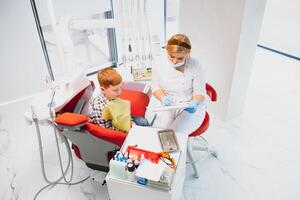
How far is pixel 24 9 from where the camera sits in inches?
90.4

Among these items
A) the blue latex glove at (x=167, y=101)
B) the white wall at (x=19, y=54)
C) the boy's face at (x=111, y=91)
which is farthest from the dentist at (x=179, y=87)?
the white wall at (x=19, y=54)

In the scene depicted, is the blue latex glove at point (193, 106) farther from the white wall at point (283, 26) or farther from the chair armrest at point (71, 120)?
the white wall at point (283, 26)

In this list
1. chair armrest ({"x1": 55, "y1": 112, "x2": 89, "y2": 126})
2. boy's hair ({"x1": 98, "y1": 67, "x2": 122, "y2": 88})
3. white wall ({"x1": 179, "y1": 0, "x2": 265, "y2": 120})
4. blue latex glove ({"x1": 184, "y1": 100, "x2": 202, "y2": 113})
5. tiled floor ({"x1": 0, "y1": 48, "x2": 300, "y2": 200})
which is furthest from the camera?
white wall ({"x1": 179, "y1": 0, "x2": 265, "y2": 120})

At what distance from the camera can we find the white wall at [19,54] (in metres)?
2.28

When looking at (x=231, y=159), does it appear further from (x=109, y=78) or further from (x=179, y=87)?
(x=109, y=78)

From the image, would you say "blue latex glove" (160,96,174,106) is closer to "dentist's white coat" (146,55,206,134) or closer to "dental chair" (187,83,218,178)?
"dentist's white coat" (146,55,206,134)

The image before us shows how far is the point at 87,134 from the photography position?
4.62ft

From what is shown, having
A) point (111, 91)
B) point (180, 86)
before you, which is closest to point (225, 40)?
point (180, 86)

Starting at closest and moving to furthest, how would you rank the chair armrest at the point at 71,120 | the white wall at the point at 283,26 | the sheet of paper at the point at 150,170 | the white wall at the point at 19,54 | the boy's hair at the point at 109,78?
the sheet of paper at the point at 150,170 → the chair armrest at the point at 71,120 → the boy's hair at the point at 109,78 → the white wall at the point at 19,54 → the white wall at the point at 283,26

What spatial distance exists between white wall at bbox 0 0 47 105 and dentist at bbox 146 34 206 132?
4.57ft

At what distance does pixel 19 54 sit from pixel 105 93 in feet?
4.63

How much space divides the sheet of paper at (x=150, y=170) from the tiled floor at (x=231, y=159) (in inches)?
30.3

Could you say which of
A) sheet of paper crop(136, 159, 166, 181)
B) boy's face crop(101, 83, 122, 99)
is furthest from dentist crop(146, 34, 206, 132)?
sheet of paper crop(136, 159, 166, 181)

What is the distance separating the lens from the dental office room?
1.37 meters
